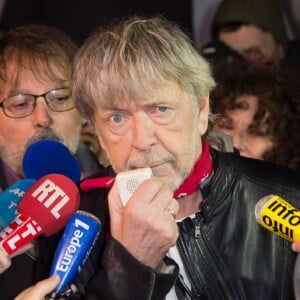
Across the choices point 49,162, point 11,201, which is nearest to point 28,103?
point 49,162

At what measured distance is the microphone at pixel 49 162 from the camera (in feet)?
6.83

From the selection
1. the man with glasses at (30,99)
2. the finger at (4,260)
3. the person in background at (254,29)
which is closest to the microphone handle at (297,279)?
the finger at (4,260)

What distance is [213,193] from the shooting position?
1.92 metres

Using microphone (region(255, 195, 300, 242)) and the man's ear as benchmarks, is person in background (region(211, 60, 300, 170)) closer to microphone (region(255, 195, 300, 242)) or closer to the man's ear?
the man's ear

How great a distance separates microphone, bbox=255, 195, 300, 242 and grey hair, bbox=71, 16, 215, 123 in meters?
0.40

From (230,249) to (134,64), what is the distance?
1.62ft

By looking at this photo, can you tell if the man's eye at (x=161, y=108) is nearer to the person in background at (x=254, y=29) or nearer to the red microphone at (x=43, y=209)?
the red microphone at (x=43, y=209)

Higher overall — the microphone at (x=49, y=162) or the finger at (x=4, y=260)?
the finger at (x=4, y=260)

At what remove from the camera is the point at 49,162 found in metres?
2.09

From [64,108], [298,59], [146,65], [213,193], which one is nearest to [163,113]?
[146,65]

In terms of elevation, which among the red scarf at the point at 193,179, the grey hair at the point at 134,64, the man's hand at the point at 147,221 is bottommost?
the red scarf at the point at 193,179

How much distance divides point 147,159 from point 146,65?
218mm

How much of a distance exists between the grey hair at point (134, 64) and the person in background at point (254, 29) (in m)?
1.74

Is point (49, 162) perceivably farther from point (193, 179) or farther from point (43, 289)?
point (43, 289)
